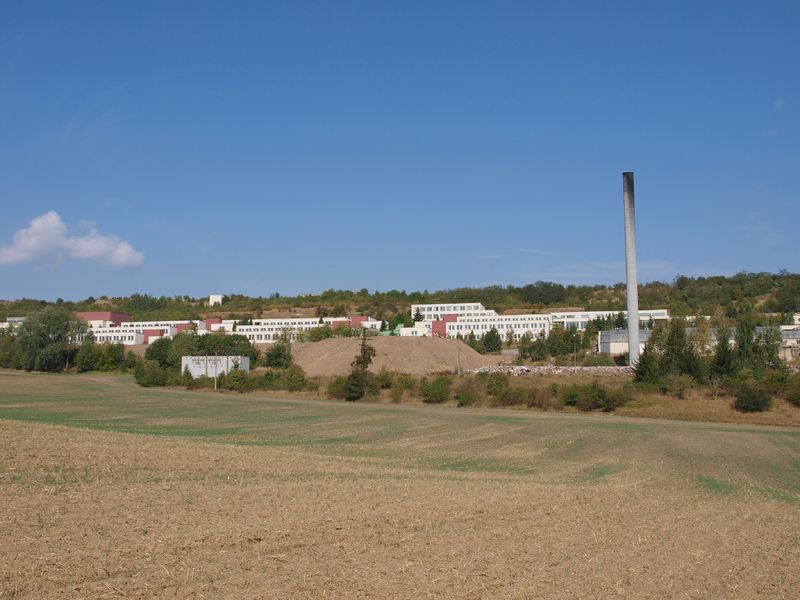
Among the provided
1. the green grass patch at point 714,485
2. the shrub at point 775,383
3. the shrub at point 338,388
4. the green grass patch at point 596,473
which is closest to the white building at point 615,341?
the shrub at point 775,383

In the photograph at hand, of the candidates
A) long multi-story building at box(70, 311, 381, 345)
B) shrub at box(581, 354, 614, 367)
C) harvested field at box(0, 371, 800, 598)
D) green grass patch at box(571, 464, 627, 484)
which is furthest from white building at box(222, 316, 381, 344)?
green grass patch at box(571, 464, 627, 484)

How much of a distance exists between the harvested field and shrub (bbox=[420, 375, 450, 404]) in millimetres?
35423

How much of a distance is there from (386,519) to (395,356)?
289 ft

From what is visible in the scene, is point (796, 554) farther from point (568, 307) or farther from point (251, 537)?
point (568, 307)

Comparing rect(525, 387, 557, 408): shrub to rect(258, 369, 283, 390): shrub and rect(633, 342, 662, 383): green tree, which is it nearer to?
rect(633, 342, 662, 383): green tree

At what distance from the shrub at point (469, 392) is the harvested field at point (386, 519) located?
33.0m

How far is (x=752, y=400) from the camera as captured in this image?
58094 millimetres

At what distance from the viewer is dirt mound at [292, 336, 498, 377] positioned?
334ft

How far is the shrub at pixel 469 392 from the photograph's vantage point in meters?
69.5

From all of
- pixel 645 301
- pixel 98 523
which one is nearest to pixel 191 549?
pixel 98 523

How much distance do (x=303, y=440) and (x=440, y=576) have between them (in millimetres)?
26282

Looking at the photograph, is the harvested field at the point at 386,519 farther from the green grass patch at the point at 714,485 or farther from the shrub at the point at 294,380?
the shrub at the point at 294,380

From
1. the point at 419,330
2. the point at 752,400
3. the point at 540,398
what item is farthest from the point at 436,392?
the point at 419,330

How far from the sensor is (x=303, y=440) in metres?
38.1
